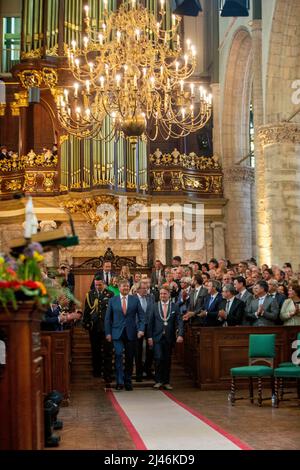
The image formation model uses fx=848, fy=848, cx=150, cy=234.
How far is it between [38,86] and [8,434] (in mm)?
18933

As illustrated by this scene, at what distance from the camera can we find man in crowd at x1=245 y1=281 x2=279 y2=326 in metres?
12.6

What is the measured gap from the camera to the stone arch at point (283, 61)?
18.2m

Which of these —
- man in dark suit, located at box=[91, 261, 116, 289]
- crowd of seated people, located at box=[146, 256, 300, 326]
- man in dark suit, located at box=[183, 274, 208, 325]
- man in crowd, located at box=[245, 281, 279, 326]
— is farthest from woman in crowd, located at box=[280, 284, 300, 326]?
man in dark suit, located at box=[91, 261, 116, 289]

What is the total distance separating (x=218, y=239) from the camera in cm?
2433

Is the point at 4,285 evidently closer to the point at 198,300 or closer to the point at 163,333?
the point at 163,333

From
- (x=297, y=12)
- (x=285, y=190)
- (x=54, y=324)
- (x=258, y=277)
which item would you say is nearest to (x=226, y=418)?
(x=54, y=324)

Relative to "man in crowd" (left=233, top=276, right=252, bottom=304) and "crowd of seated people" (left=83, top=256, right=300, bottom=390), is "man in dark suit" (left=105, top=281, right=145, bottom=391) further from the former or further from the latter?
"man in crowd" (left=233, top=276, right=252, bottom=304)

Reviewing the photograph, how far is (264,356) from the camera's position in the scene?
11211mm

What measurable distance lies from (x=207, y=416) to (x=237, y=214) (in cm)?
1490

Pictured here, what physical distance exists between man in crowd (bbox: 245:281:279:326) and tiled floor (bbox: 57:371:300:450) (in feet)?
4.22

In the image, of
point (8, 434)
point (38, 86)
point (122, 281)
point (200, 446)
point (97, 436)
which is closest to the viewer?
point (8, 434)

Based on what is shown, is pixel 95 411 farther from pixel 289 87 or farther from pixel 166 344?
pixel 289 87

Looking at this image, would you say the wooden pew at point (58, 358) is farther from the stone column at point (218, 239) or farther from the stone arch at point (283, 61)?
the stone column at point (218, 239)

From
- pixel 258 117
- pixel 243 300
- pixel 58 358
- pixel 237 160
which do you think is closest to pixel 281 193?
pixel 258 117
